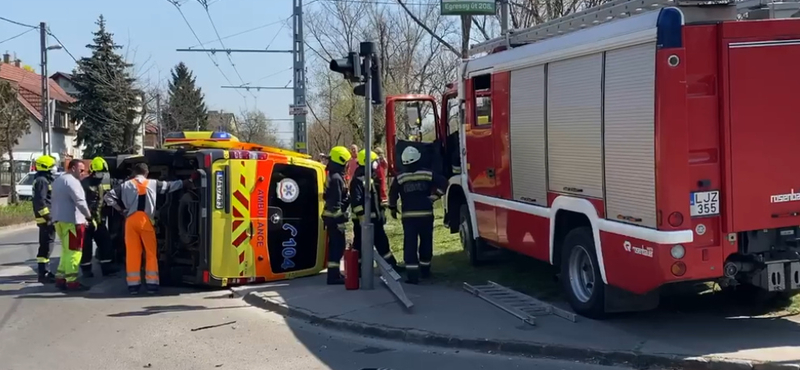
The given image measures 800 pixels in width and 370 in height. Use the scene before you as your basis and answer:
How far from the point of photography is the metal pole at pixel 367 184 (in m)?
9.87

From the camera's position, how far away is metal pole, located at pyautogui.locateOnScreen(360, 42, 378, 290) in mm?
9867

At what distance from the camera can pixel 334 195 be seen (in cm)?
1059

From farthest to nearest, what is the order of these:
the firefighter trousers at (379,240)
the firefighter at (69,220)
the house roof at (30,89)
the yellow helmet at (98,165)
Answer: the house roof at (30,89)
the yellow helmet at (98,165)
the firefighter at (69,220)
the firefighter trousers at (379,240)

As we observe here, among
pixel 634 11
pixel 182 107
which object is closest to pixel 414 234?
pixel 634 11

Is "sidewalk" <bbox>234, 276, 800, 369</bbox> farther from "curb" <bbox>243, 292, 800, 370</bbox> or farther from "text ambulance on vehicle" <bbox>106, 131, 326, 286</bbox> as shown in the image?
"text ambulance on vehicle" <bbox>106, 131, 326, 286</bbox>

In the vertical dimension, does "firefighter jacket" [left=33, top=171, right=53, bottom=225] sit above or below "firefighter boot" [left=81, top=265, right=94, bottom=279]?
above

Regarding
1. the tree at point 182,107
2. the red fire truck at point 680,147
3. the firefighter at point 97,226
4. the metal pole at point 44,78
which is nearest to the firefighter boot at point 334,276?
the red fire truck at point 680,147

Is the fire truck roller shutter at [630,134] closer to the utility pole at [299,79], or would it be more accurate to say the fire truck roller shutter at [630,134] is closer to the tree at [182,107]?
the utility pole at [299,79]

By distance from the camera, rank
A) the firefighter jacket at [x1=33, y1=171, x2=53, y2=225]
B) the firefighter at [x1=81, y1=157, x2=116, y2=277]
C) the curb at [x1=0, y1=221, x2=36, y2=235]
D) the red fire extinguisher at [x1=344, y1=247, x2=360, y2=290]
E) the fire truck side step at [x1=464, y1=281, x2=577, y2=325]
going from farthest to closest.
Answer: the curb at [x1=0, y1=221, x2=36, y2=235] → the firefighter at [x1=81, y1=157, x2=116, y2=277] → the firefighter jacket at [x1=33, y1=171, x2=53, y2=225] → the red fire extinguisher at [x1=344, y1=247, x2=360, y2=290] → the fire truck side step at [x1=464, y1=281, x2=577, y2=325]

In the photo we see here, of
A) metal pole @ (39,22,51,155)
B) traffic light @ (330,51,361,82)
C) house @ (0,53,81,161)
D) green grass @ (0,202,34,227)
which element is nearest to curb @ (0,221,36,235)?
green grass @ (0,202,34,227)

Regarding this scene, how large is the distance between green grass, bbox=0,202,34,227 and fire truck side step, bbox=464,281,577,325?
20568mm

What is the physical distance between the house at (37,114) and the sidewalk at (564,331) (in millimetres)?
48027

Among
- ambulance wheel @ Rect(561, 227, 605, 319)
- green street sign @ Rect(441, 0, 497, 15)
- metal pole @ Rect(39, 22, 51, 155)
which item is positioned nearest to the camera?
ambulance wheel @ Rect(561, 227, 605, 319)

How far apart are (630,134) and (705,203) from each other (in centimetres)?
84
